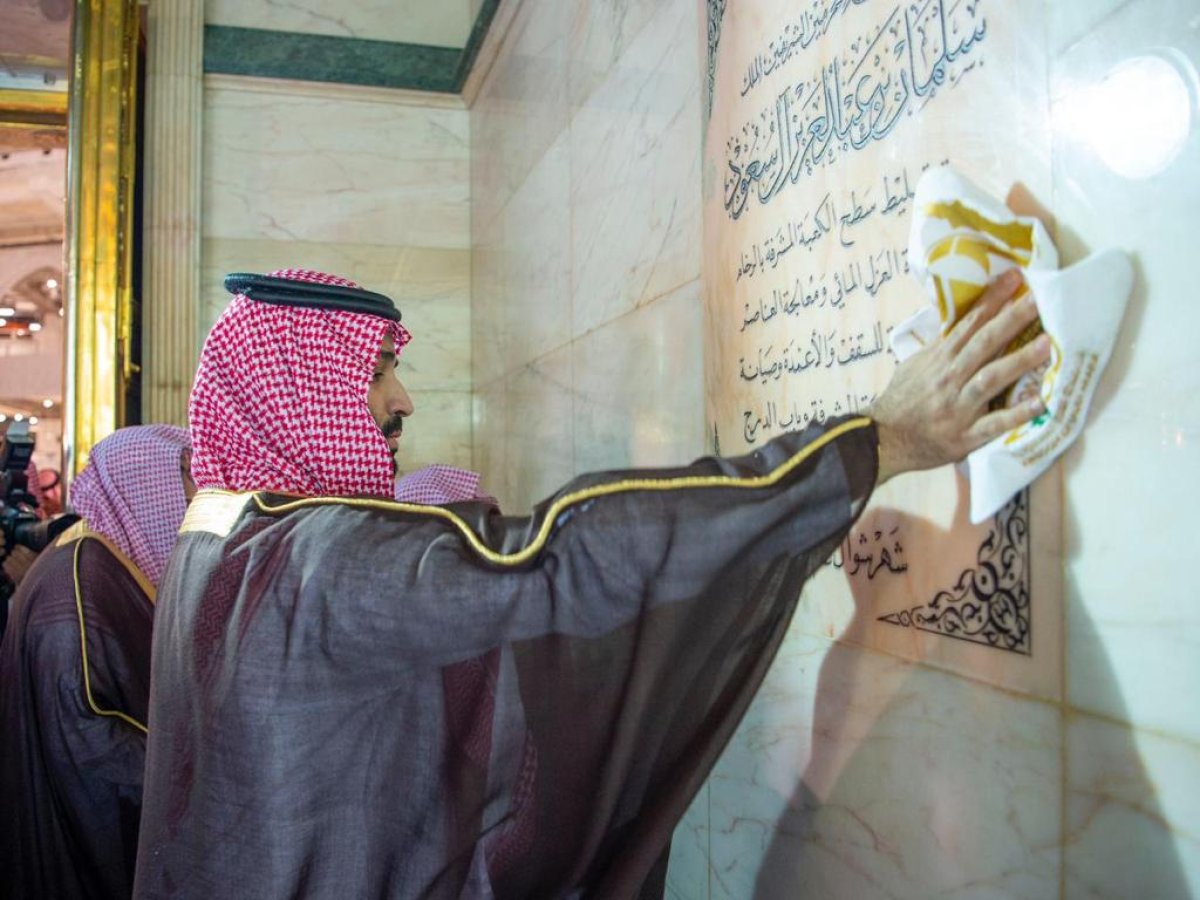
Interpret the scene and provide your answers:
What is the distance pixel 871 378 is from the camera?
107cm

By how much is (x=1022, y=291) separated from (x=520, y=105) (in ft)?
8.03

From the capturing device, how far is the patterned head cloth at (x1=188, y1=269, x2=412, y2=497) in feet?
4.23

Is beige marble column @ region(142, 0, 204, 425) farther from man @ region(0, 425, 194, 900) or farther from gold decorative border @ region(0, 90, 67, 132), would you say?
man @ region(0, 425, 194, 900)

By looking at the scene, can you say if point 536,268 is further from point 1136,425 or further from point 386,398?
point 1136,425

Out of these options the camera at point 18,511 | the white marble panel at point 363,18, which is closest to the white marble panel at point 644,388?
the camera at point 18,511

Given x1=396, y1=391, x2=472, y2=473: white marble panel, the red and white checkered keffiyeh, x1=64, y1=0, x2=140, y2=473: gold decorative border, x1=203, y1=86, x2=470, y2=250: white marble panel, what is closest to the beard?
the red and white checkered keffiyeh

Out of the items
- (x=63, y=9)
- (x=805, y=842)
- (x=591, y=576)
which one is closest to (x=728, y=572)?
(x=591, y=576)

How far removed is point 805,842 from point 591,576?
658 mm

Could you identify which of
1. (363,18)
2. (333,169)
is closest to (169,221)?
(333,169)

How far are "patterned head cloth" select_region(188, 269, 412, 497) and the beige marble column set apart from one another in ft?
8.71

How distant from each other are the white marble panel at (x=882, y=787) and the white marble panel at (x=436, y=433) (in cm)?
268

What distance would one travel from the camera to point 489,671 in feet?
3.03

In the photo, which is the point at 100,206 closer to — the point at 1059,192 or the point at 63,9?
the point at 63,9

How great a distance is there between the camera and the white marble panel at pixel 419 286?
3904 millimetres
